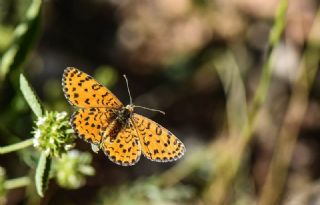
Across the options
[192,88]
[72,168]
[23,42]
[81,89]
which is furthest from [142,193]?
[192,88]

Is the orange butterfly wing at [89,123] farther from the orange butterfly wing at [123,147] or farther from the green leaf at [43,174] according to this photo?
the green leaf at [43,174]

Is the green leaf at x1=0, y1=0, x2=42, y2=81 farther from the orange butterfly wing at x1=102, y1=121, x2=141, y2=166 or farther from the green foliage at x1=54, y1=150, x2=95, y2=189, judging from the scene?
the orange butterfly wing at x1=102, y1=121, x2=141, y2=166

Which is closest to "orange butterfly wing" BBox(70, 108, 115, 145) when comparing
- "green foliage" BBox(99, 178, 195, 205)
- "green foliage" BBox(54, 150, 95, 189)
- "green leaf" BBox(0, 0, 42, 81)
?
"green foliage" BBox(54, 150, 95, 189)

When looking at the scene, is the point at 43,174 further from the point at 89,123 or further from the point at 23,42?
the point at 23,42

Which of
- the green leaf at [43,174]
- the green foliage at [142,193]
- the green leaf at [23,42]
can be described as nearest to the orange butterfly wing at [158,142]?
the green leaf at [43,174]

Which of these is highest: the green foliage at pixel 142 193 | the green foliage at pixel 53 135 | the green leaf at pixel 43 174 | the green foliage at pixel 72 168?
the green foliage at pixel 53 135
